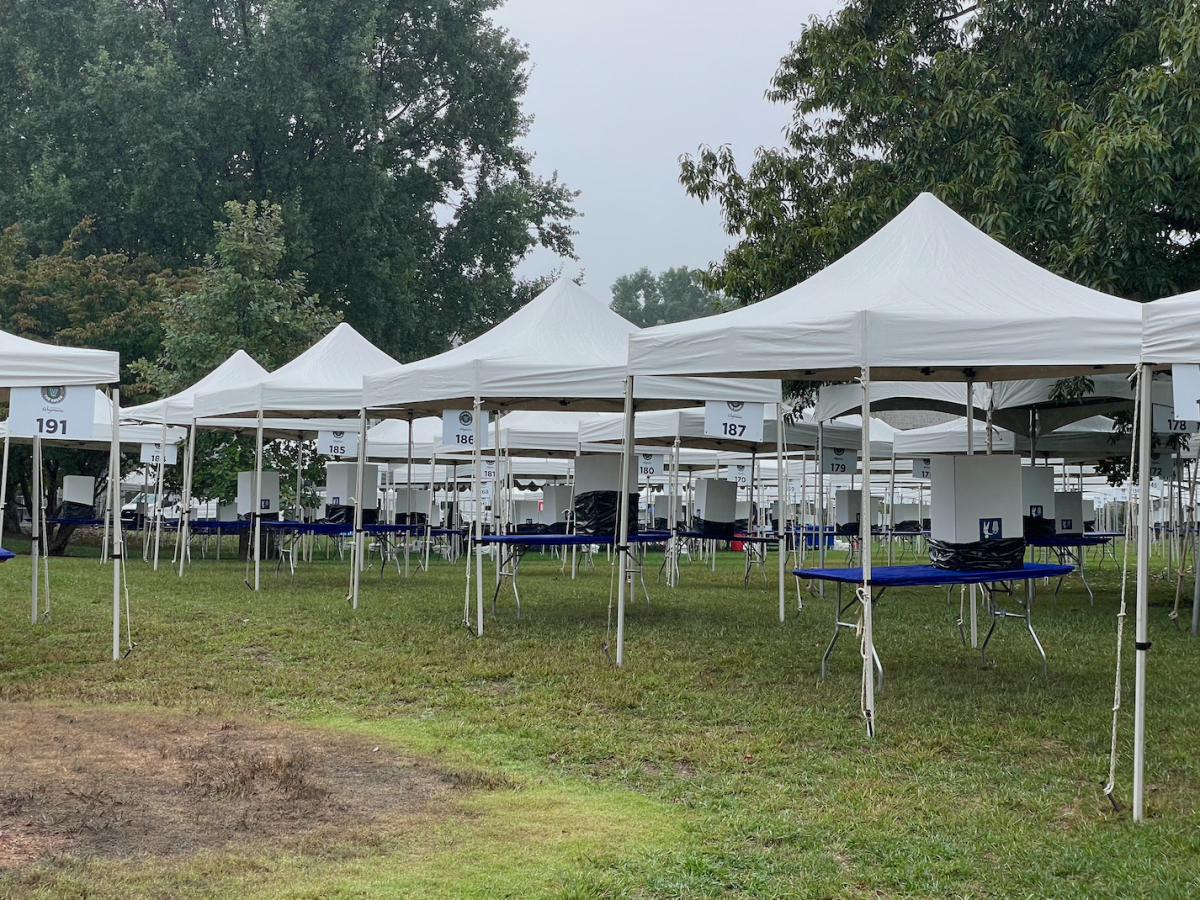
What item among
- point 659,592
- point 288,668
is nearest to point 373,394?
point 288,668

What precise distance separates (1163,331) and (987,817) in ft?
6.88

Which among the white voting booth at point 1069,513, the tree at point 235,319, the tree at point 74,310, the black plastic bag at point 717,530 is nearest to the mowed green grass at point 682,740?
the white voting booth at point 1069,513

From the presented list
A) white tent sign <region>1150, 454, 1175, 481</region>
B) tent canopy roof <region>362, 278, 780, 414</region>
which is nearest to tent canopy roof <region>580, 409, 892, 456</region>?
tent canopy roof <region>362, 278, 780, 414</region>

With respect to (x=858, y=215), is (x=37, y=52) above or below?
above

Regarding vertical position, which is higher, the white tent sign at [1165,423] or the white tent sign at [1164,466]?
the white tent sign at [1165,423]

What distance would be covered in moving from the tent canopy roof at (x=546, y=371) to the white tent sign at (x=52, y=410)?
3.21m

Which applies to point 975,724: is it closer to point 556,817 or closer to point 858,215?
point 556,817

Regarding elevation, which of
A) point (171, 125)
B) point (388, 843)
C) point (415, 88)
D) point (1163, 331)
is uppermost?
point (415, 88)

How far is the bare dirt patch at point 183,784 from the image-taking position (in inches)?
177

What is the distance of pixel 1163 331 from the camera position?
479cm

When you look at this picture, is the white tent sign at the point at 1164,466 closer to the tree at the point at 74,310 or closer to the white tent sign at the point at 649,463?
the white tent sign at the point at 649,463

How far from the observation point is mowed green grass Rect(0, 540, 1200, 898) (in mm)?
4078

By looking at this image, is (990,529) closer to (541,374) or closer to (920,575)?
(920,575)

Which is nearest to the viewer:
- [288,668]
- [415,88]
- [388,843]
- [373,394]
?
[388,843]
